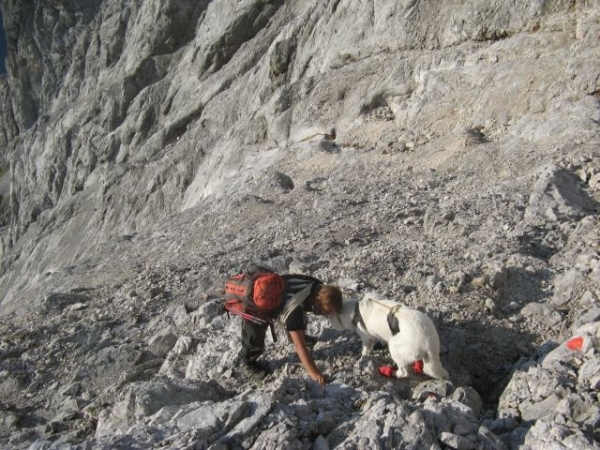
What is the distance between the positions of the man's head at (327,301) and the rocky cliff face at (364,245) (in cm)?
54

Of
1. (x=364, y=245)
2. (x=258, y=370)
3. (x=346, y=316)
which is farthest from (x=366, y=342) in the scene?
(x=364, y=245)

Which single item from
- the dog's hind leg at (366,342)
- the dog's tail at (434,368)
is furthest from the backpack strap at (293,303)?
the dog's tail at (434,368)

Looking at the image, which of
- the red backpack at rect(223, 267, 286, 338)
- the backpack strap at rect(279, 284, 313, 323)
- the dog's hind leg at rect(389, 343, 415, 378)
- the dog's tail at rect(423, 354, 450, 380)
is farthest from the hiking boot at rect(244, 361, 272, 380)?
the dog's tail at rect(423, 354, 450, 380)

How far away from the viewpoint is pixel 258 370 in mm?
5047

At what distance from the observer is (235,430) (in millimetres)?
3549

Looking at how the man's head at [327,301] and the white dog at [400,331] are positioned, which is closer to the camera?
the white dog at [400,331]

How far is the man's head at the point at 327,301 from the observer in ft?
15.5

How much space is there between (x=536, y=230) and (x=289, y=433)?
14.7 ft

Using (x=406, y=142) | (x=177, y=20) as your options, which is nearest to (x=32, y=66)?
(x=177, y=20)

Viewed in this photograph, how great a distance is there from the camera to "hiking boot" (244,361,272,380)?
4.99 m

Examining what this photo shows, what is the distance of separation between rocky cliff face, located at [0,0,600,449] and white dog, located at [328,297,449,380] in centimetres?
20

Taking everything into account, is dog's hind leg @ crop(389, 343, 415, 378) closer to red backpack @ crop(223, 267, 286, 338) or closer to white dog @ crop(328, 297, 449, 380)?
white dog @ crop(328, 297, 449, 380)

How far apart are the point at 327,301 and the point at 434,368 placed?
104 cm

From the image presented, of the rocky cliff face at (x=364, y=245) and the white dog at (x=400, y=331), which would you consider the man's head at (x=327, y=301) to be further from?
the rocky cliff face at (x=364, y=245)
